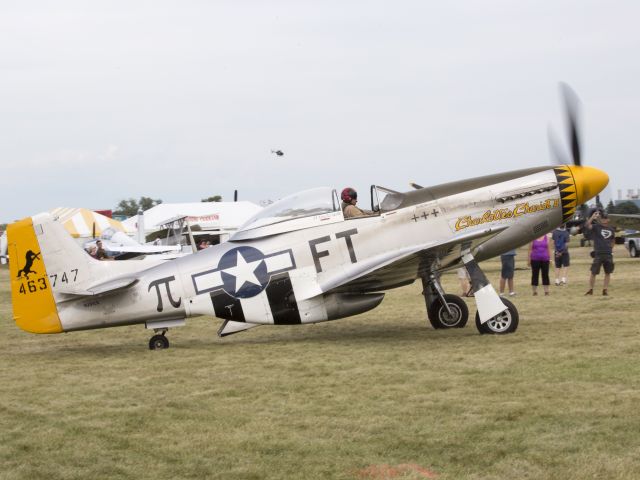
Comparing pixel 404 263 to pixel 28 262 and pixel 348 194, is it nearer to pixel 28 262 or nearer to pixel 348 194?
pixel 348 194

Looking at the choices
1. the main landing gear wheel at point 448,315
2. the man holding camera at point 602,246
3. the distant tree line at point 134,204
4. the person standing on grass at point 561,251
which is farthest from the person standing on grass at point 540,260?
the distant tree line at point 134,204

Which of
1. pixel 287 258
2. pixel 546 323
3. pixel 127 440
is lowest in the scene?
pixel 546 323

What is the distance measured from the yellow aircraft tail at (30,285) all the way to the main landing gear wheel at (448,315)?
5157 millimetres

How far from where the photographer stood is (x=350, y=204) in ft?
36.3

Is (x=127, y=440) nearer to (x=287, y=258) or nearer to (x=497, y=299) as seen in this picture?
(x=287, y=258)

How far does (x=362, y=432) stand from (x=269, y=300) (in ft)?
16.1

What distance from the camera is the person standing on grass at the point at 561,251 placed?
1856 cm

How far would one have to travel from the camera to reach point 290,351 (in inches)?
405

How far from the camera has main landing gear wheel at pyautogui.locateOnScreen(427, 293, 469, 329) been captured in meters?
11.6

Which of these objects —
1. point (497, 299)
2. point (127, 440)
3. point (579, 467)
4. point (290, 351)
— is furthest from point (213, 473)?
point (497, 299)

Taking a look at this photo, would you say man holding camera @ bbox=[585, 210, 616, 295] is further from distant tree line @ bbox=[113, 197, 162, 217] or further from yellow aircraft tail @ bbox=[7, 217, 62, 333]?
distant tree line @ bbox=[113, 197, 162, 217]

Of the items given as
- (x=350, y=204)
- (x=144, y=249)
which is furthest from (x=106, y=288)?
(x=144, y=249)

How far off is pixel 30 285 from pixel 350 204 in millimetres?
4288

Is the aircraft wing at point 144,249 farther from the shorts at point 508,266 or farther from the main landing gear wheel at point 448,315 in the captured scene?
the main landing gear wheel at point 448,315
